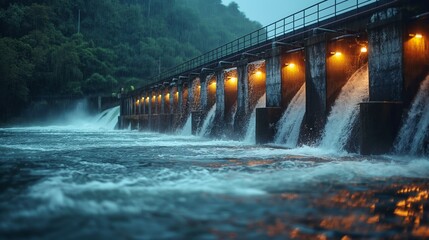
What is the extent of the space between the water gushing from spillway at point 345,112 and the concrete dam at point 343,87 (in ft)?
0.15

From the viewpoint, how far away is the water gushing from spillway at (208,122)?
2639 centimetres

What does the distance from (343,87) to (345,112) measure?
1.68m

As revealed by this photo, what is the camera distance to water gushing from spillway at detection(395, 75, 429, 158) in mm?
10820

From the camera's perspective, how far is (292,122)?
17625 mm

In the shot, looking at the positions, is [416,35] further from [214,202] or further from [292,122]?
[214,202]

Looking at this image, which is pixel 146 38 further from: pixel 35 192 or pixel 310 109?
pixel 35 192

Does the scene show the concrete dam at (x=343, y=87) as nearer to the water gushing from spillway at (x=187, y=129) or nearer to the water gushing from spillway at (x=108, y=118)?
the water gushing from spillway at (x=187, y=129)

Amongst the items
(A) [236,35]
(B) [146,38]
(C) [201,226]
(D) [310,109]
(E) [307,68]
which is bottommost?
(C) [201,226]

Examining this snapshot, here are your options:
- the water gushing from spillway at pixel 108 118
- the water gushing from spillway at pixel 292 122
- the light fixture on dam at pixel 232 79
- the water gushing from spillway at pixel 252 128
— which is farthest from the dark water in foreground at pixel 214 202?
the water gushing from spillway at pixel 108 118

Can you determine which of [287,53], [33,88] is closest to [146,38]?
[33,88]

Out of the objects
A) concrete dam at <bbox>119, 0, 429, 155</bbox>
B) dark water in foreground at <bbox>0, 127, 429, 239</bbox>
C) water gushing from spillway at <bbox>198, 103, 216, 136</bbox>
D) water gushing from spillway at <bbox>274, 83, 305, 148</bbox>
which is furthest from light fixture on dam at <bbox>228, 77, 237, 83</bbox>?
dark water in foreground at <bbox>0, 127, 429, 239</bbox>

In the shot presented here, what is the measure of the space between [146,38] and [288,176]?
100702mm

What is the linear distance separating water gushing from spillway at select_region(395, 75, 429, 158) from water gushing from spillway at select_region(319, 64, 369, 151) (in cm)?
217

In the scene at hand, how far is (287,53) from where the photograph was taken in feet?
60.8
